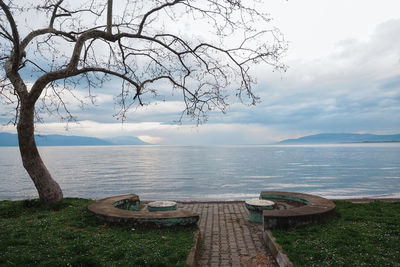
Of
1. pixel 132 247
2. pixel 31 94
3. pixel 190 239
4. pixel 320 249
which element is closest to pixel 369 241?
pixel 320 249

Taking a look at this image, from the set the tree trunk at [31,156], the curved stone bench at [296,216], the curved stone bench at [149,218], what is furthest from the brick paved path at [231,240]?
the tree trunk at [31,156]

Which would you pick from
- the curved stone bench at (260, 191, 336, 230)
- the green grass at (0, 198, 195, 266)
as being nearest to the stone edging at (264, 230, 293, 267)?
the curved stone bench at (260, 191, 336, 230)

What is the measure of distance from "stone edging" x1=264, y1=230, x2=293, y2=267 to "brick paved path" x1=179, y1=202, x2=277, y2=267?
15 centimetres

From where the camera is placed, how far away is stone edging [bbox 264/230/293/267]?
563cm

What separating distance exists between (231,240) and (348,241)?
3037mm

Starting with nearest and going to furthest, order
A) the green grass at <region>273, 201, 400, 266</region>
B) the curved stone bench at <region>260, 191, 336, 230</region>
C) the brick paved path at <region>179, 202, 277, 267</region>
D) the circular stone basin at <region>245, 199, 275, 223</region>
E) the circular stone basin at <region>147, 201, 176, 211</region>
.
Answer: the green grass at <region>273, 201, 400, 266</region> → the brick paved path at <region>179, 202, 277, 267</region> → the curved stone bench at <region>260, 191, 336, 230</region> → the circular stone basin at <region>245, 199, 275, 223</region> → the circular stone basin at <region>147, 201, 176, 211</region>

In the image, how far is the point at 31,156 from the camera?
10578 mm

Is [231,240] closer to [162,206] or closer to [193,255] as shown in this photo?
[193,255]

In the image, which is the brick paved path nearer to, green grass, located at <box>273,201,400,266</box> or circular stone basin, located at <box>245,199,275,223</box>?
circular stone basin, located at <box>245,199,275,223</box>

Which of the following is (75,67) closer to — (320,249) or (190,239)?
(190,239)

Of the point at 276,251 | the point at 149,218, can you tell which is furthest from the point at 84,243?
the point at 276,251

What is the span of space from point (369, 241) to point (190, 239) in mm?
4332

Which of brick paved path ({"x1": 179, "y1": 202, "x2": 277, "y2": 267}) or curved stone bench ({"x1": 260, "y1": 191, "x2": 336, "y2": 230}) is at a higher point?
curved stone bench ({"x1": 260, "y1": 191, "x2": 336, "y2": 230})

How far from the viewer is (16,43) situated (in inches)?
384
